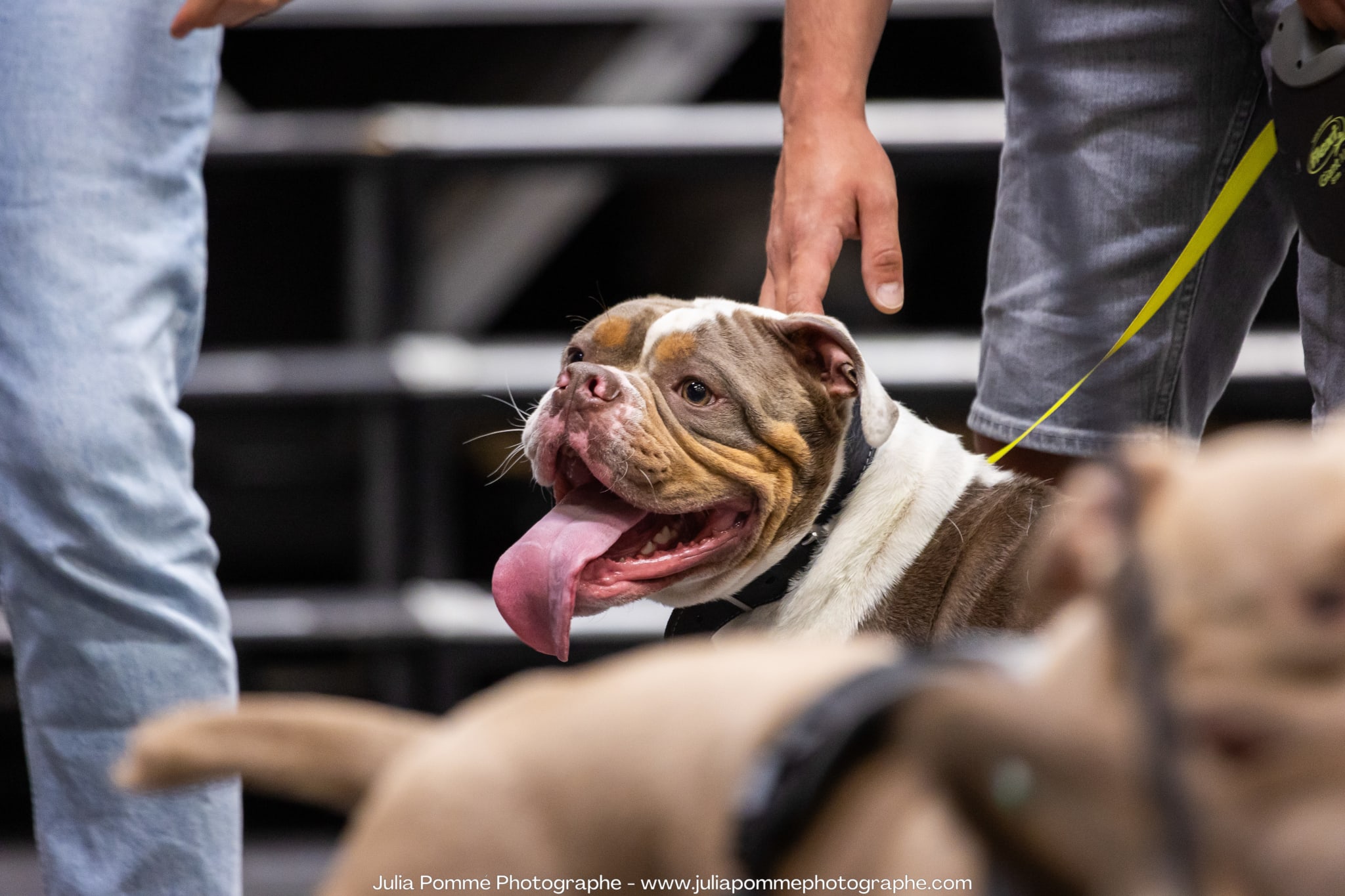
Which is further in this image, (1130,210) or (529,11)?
(529,11)

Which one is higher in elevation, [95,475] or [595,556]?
[95,475]

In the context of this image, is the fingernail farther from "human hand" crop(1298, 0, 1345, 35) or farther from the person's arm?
"human hand" crop(1298, 0, 1345, 35)

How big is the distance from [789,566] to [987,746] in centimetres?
126

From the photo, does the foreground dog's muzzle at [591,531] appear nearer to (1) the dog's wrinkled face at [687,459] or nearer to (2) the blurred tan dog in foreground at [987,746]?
(1) the dog's wrinkled face at [687,459]

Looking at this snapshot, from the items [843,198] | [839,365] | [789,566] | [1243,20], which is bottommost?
[789,566]

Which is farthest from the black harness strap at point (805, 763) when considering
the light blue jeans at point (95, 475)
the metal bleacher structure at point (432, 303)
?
the metal bleacher structure at point (432, 303)

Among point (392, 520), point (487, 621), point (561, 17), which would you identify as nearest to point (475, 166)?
point (561, 17)

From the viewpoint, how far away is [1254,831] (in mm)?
519

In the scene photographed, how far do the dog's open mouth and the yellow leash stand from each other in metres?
0.42

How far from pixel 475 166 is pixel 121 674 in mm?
2032

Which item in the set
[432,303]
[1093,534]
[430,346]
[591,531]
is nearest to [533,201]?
[432,303]

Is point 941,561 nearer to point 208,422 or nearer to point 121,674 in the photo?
point 121,674

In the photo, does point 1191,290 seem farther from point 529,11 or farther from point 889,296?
point 529,11

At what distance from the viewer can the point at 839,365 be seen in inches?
72.1
